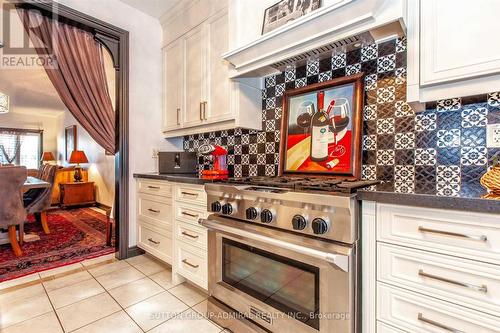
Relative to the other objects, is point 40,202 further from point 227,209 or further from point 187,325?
point 227,209

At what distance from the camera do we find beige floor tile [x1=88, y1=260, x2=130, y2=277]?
2379 millimetres

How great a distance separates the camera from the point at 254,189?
55.3 inches

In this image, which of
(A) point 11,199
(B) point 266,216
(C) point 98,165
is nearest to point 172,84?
(B) point 266,216

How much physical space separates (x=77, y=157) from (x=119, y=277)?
465cm

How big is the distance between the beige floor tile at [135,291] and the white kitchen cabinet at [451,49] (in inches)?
88.2

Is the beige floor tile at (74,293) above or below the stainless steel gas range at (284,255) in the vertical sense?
below

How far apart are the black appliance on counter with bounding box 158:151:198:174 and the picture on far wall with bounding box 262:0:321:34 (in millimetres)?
1512

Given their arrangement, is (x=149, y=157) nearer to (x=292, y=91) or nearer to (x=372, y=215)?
(x=292, y=91)

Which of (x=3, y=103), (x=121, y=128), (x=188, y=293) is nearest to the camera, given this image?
(x=188, y=293)

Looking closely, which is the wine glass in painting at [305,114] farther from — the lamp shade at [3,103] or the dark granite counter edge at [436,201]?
the lamp shade at [3,103]

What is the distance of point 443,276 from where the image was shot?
0.96 m

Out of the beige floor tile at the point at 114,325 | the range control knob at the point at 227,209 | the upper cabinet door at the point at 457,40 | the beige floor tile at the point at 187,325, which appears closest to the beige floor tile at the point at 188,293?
the beige floor tile at the point at 187,325

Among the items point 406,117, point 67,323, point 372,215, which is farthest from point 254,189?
point 67,323

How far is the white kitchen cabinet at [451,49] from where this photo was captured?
104cm
